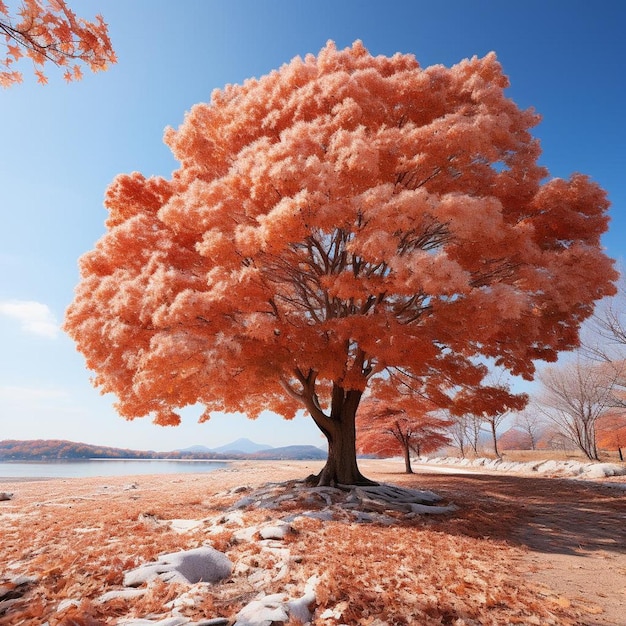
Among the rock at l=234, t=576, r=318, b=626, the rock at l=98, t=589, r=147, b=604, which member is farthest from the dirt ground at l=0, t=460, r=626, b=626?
the rock at l=234, t=576, r=318, b=626

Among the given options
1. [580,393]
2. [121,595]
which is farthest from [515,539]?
[580,393]

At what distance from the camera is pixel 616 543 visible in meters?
5.71

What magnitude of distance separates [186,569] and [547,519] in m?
7.17

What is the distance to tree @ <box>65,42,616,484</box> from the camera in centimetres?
607

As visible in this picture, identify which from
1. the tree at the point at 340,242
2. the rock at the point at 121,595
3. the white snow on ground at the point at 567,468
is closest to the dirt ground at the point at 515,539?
the rock at the point at 121,595

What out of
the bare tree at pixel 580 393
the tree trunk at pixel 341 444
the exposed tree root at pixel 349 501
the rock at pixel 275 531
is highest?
the bare tree at pixel 580 393

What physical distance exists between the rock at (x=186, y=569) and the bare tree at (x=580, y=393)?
77.9 ft

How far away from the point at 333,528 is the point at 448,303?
4328mm

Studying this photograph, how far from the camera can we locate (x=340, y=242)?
9148mm

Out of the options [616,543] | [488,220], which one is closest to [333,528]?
[616,543]

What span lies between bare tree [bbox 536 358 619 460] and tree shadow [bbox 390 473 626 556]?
1363 cm

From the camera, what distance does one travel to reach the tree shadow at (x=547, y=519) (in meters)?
5.73

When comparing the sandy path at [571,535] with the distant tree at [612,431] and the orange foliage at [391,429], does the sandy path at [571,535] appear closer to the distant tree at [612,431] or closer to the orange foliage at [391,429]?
the orange foliage at [391,429]

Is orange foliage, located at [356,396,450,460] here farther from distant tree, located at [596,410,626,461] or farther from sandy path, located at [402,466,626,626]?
distant tree, located at [596,410,626,461]
